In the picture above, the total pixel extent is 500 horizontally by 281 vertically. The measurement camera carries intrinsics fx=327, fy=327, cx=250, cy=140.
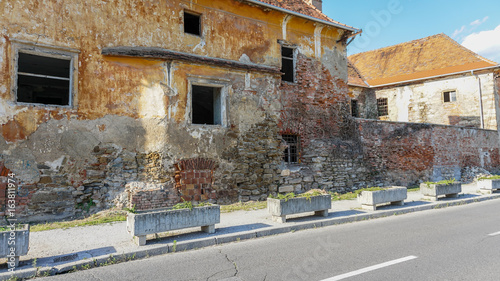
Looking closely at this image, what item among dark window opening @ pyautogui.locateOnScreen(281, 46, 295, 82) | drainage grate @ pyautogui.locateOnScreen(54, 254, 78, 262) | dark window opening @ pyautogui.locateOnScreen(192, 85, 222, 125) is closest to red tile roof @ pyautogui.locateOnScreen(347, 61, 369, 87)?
dark window opening @ pyautogui.locateOnScreen(281, 46, 295, 82)

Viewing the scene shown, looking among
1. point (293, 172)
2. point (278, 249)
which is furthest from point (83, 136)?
point (293, 172)

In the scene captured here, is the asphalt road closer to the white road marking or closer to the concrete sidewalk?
the white road marking

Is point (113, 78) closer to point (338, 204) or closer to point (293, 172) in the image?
point (293, 172)

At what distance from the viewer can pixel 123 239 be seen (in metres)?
6.66

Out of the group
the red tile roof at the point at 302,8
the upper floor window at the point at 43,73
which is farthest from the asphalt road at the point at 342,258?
the red tile roof at the point at 302,8

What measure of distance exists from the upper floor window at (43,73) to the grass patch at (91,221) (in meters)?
3.20

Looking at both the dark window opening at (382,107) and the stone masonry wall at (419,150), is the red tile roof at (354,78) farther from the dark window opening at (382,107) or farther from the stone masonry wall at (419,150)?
the stone masonry wall at (419,150)

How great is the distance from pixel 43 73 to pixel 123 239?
8.75 metres

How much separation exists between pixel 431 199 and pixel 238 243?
8.70 m

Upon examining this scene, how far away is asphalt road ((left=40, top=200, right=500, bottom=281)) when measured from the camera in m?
4.69

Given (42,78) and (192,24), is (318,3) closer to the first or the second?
(192,24)

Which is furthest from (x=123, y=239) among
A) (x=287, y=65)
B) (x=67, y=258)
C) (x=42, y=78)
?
(x=287, y=65)

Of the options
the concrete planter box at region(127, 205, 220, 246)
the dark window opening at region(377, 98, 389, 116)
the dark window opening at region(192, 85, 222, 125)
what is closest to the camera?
the concrete planter box at region(127, 205, 220, 246)

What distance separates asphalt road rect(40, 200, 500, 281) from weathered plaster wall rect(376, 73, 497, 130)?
57.9ft
